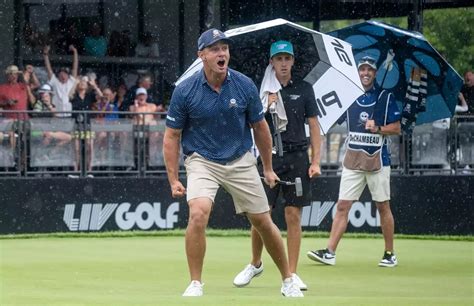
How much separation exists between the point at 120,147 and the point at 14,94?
68.6 inches

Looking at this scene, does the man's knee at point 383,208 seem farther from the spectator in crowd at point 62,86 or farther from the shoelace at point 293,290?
the spectator in crowd at point 62,86

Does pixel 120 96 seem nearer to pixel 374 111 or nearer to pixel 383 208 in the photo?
pixel 374 111

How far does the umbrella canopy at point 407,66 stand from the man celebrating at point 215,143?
4706 mm

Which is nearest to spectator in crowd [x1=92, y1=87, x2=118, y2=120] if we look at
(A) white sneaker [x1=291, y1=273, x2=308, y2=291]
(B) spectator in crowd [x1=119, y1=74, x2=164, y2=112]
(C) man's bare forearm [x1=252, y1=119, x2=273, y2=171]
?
(B) spectator in crowd [x1=119, y1=74, x2=164, y2=112]

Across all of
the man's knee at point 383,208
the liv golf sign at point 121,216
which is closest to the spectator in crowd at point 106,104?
the liv golf sign at point 121,216

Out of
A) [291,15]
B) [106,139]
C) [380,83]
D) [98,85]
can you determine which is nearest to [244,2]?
[291,15]

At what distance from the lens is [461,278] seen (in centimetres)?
1261

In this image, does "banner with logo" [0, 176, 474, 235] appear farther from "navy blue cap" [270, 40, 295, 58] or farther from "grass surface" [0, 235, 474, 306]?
"navy blue cap" [270, 40, 295, 58]

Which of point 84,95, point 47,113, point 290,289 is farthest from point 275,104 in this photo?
point 84,95

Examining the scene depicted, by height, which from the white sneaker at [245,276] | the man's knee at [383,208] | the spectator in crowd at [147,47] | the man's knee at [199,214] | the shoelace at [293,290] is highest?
the spectator in crowd at [147,47]

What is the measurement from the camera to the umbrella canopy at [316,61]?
12.3 metres

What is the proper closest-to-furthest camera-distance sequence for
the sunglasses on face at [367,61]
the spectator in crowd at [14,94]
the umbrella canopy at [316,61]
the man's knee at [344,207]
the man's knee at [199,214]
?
the man's knee at [199,214] → the umbrella canopy at [316,61] → the sunglasses on face at [367,61] → the man's knee at [344,207] → the spectator in crowd at [14,94]

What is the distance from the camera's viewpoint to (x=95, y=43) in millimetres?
22453

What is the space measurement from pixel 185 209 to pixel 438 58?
5.90 meters
